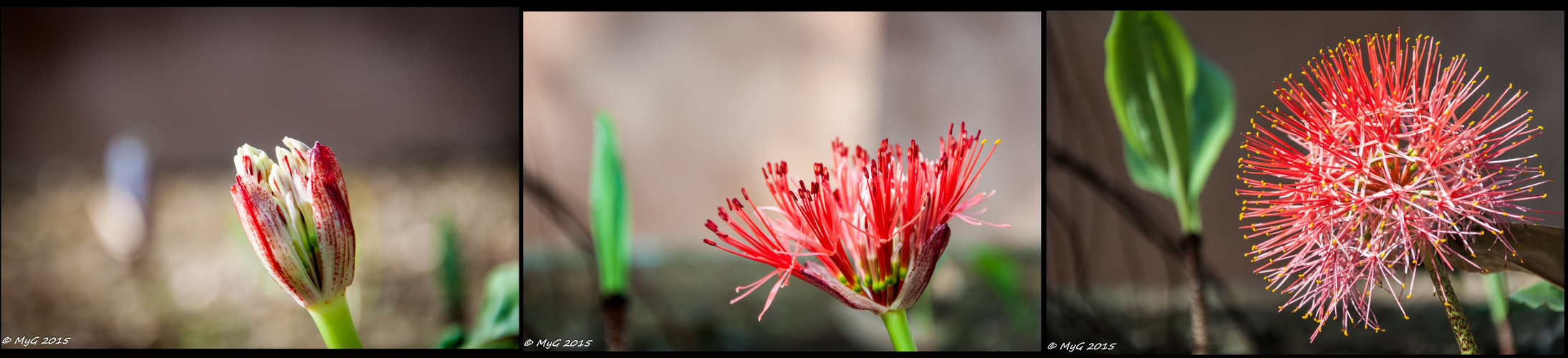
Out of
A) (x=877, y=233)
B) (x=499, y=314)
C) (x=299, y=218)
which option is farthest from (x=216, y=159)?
(x=877, y=233)

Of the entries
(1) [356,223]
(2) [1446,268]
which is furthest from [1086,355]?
(1) [356,223]

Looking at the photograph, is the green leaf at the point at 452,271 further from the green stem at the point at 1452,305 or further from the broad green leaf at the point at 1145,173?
the green stem at the point at 1452,305

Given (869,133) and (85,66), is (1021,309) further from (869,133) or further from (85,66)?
(85,66)

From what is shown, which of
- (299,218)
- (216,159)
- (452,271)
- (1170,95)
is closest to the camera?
(299,218)

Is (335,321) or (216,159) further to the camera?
(216,159)

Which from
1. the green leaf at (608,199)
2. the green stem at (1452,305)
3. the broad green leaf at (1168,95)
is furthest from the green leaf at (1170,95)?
the green leaf at (608,199)

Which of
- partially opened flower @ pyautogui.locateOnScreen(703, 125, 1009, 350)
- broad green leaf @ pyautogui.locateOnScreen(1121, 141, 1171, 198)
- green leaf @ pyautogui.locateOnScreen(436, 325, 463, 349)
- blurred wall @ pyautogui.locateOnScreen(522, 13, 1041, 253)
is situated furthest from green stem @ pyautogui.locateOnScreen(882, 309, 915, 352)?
green leaf @ pyautogui.locateOnScreen(436, 325, 463, 349)

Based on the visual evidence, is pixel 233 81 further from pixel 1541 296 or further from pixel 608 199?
pixel 1541 296
